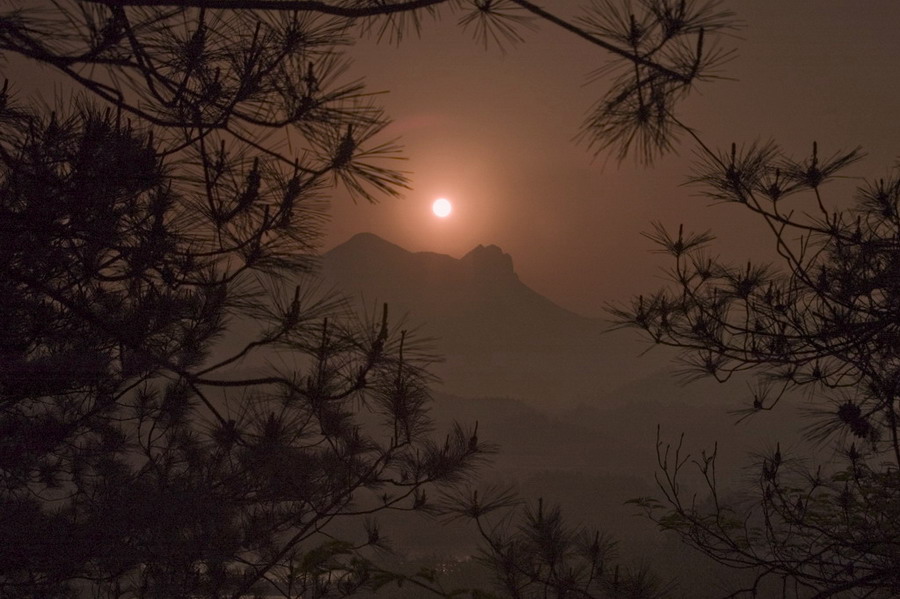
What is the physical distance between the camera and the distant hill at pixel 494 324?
56781mm

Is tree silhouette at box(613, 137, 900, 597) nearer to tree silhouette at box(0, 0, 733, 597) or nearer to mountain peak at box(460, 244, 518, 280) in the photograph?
tree silhouette at box(0, 0, 733, 597)

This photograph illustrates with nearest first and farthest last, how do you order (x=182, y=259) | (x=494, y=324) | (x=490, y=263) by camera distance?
A: (x=182, y=259), (x=494, y=324), (x=490, y=263)

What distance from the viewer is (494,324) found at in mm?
63750

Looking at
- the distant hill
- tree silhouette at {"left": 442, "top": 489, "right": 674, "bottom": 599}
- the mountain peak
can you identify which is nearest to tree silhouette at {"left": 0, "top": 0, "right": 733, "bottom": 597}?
tree silhouette at {"left": 442, "top": 489, "right": 674, "bottom": 599}

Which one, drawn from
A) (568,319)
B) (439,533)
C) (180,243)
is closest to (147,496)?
(180,243)

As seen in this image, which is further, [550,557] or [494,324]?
[494,324]

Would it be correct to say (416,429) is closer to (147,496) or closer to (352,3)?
(147,496)

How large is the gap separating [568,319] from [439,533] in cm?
5549

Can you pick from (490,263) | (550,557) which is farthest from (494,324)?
(550,557)

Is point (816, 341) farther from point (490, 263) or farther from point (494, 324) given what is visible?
point (490, 263)

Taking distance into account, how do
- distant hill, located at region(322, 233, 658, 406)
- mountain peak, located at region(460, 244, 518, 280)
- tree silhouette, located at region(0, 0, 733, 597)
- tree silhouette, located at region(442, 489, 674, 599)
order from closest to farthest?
tree silhouette, located at region(0, 0, 733, 597), tree silhouette, located at region(442, 489, 674, 599), distant hill, located at region(322, 233, 658, 406), mountain peak, located at region(460, 244, 518, 280)

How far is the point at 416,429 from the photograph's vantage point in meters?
2.31

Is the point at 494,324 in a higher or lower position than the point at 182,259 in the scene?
higher

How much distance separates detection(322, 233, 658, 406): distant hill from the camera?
186 feet
